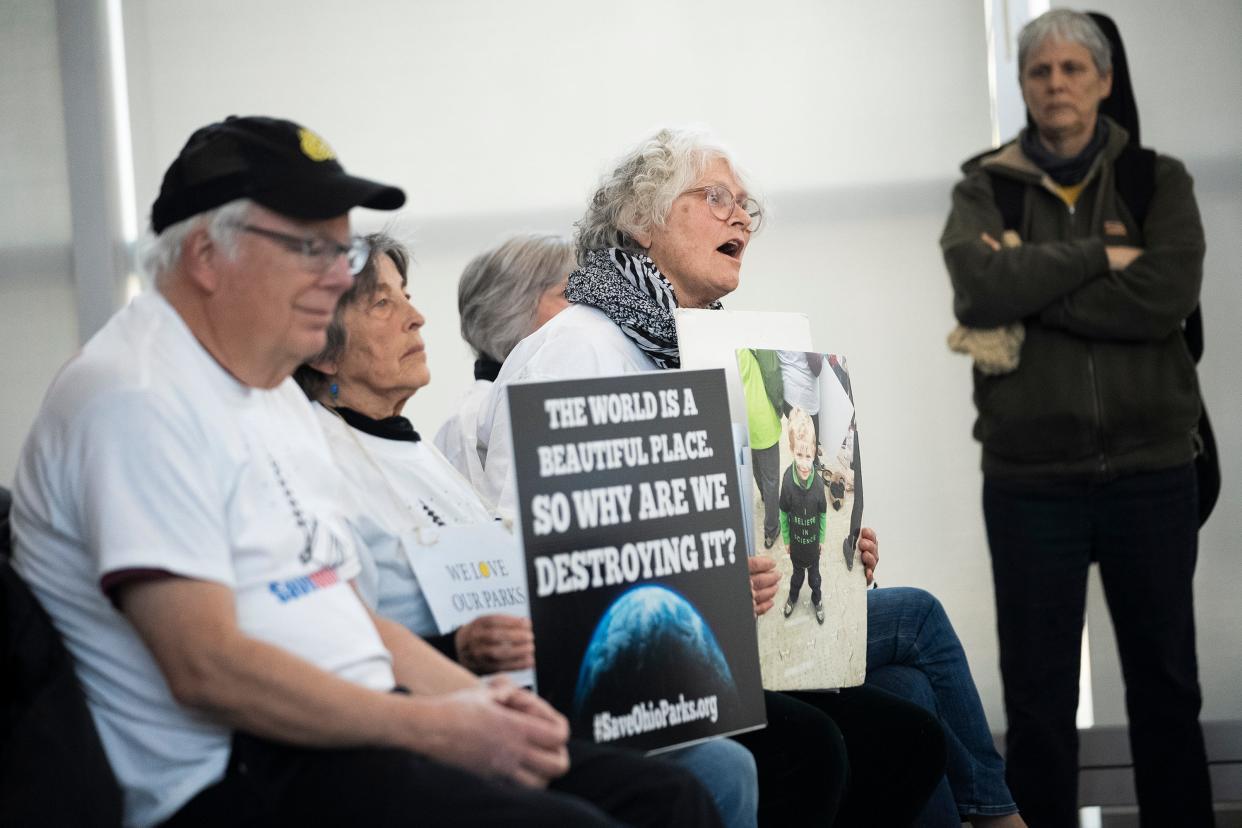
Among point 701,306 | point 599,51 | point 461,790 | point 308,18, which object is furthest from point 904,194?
point 461,790

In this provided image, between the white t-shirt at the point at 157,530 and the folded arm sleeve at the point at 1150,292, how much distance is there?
7.02 ft

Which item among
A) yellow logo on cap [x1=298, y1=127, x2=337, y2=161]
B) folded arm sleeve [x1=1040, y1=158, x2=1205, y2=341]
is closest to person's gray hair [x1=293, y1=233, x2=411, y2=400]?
yellow logo on cap [x1=298, y1=127, x2=337, y2=161]

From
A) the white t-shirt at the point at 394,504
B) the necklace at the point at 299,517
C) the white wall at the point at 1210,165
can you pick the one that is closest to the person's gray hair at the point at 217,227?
the necklace at the point at 299,517

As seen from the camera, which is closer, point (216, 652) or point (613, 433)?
point (216, 652)

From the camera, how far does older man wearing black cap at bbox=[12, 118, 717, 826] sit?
1302mm

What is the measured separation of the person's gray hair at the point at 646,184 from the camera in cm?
269

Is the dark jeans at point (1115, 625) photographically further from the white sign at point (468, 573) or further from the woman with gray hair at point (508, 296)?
the white sign at point (468, 573)

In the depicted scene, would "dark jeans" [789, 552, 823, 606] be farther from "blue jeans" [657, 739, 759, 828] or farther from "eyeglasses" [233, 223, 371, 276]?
"eyeglasses" [233, 223, 371, 276]

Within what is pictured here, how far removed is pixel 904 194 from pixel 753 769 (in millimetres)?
2830

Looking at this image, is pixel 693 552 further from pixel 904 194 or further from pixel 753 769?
pixel 904 194

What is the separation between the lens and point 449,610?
6.47ft

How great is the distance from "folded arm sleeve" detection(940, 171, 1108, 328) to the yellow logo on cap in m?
1.94

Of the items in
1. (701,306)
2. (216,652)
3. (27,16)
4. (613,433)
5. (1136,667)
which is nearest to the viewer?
(216,652)

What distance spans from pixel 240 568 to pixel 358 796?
0.92 ft
